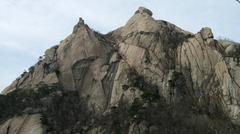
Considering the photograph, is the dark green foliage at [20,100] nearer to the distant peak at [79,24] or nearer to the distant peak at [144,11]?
the distant peak at [79,24]

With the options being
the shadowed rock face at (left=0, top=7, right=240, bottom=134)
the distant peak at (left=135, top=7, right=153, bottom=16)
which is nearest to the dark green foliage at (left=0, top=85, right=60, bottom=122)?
the shadowed rock face at (left=0, top=7, right=240, bottom=134)

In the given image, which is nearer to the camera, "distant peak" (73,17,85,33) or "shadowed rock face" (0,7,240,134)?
"shadowed rock face" (0,7,240,134)

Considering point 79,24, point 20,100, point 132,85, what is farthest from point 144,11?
point 20,100

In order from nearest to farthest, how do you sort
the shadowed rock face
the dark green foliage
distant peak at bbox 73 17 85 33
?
the shadowed rock face
the dark green foliage
distant peak at bbox 73 17 85 33

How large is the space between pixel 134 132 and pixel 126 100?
866 cm

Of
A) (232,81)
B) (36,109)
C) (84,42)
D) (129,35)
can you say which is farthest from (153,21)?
(36,109)

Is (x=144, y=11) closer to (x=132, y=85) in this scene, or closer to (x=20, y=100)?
(x=132, y=85)

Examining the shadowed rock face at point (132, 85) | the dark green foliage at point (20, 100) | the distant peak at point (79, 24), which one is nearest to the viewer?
the shadowed rock face at point (132, 85)

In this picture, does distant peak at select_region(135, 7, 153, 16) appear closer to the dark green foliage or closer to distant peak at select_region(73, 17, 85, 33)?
Result: distant peak at select_region(73, 17, 85, 33)

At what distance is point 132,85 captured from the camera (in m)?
79.7

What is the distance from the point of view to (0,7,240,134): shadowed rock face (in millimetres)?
74469

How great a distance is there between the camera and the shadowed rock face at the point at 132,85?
7447 cm

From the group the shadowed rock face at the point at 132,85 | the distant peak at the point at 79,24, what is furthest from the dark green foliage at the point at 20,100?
the distant peak at the point at 79,24

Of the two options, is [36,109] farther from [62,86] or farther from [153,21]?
[153,21]
